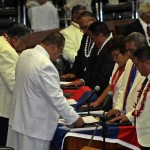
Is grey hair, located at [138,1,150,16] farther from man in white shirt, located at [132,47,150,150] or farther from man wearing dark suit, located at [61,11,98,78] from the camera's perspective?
man in white shirt, located at [132,47,150,150]

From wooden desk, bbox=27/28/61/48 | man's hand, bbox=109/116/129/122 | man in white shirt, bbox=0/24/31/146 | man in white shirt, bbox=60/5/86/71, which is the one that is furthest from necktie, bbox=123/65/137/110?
wooden desk, bbox=27/28/61/48

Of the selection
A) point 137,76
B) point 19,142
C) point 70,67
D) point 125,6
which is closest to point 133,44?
point 137,76

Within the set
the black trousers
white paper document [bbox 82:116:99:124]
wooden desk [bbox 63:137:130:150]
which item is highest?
white paper document [bbox 82:116:99:124]

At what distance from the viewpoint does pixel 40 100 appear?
5.46 meters

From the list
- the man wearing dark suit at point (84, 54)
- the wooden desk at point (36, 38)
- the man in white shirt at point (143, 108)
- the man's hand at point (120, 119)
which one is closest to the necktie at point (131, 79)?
the man's hand at point (120, 119)

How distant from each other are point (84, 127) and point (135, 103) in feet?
1.50

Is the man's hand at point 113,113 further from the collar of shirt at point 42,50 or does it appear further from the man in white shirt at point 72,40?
the man in white shirt at point 72,40

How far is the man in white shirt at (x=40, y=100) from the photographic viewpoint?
5375 mm

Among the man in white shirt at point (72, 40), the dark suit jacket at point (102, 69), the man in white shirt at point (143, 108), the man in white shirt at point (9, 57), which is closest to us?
the man in white shirt at point (143, 108)

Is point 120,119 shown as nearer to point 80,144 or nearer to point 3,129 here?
point 80,144

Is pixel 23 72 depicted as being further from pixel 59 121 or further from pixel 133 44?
pixel 133 44

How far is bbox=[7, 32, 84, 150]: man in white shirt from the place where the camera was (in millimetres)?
5375

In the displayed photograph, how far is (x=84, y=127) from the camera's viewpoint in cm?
531

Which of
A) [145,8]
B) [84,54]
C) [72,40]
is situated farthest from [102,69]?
[72,40]
